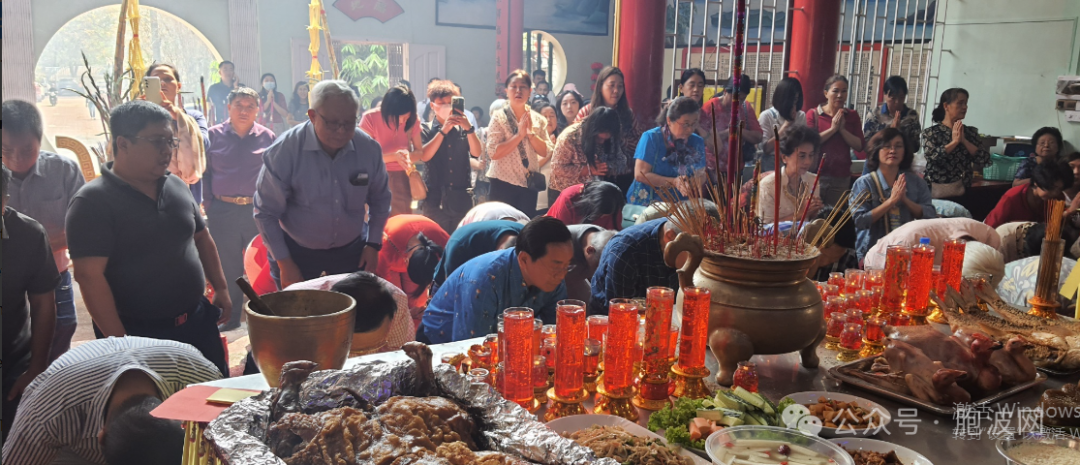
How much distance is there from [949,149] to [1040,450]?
4.34 meters

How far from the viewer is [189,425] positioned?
125 centimetres

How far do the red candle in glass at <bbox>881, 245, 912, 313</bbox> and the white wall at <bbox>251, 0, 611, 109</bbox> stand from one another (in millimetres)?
7932

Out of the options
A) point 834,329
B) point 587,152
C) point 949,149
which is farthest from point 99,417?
point 949,149

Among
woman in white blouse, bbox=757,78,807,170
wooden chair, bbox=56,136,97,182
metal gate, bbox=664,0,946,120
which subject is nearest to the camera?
wooden chair, bbox=56,136,97,182

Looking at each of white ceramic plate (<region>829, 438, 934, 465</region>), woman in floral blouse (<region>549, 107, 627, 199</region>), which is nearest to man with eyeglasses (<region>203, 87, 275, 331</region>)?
woman in floral blouse (<region>549, 107, 627, 199</region>)

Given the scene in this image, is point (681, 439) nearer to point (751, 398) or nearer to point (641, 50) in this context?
point (751, 398)

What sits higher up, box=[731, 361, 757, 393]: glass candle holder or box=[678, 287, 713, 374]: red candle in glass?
box=[678, 287, 713, 374]: red candle in glass

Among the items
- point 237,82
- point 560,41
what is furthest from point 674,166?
point 560,41

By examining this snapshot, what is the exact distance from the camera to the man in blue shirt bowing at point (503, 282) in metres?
2.21

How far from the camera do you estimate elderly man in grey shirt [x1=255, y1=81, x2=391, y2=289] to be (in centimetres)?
284

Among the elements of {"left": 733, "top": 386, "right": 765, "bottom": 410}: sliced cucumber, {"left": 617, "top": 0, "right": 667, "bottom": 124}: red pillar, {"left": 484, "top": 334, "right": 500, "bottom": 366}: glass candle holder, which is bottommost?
{"left": 733, "top": 386, "right": 765, "bottom": 410}: sliced cucumber

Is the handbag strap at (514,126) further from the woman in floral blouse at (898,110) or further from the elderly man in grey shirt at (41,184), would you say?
the woman in floral blouse at (898,110)

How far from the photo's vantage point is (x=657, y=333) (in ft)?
4.57

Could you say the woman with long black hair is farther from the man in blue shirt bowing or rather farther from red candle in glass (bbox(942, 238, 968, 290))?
red candle in glass (bbox(942, 238, 968, 290))
